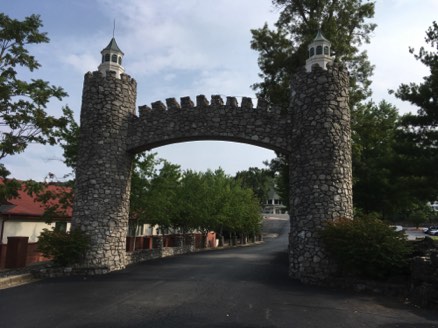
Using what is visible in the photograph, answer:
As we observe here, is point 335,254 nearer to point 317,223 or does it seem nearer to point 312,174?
point 317,223

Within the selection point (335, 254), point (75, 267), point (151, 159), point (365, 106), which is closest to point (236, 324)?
point (335, 254)

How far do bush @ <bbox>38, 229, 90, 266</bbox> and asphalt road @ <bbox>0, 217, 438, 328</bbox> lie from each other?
149 cm

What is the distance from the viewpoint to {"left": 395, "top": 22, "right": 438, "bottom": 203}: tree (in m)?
14.1

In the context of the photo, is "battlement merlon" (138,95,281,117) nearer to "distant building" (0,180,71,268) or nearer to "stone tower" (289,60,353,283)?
"stone tower" (289,60,353,283)

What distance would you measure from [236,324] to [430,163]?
33.3 feet

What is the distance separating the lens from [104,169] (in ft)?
48.9

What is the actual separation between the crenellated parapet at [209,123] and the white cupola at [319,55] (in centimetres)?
210

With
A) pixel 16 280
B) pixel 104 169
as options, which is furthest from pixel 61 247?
pixel 104 169

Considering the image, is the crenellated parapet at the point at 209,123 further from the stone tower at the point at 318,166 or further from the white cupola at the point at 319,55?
the white cupola at the point at 319,55

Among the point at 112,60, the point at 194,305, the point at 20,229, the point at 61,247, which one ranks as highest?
the point at 112,60

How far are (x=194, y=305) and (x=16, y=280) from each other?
6571 millimetres

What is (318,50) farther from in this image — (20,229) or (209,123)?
(20,229)

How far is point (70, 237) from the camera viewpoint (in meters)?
14.0

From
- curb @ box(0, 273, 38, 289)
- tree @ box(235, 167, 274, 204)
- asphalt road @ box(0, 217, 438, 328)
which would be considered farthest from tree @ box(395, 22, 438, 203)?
tree @ box(235, 167, 274, 204)
